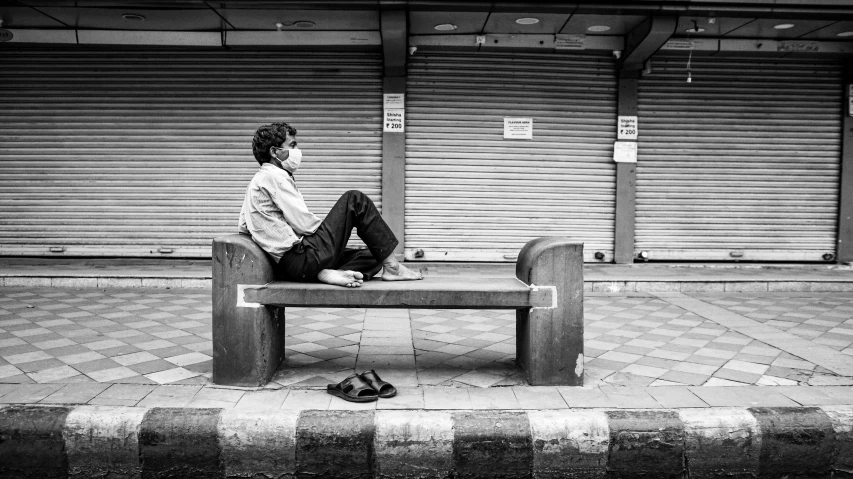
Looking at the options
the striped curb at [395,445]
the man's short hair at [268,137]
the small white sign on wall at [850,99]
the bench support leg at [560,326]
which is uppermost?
the small white sign on wall at [850,99]

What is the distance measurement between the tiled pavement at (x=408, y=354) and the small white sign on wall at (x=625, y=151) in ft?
11.8

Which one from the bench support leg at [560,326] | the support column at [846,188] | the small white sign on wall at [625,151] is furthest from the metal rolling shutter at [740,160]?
the bench support leg at [560,326]

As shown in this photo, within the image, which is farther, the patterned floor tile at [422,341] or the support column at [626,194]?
the support column at [626,194]

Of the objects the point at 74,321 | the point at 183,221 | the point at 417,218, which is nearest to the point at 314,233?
the point at 74,321

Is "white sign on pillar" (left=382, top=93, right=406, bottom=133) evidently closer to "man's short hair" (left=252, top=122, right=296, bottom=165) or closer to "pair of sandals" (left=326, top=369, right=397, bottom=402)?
"man's short hair" (left=252, top=122, right=296, bottom=165)

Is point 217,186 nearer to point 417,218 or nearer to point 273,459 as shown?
point 417,218

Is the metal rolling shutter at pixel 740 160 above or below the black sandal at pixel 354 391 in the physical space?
above

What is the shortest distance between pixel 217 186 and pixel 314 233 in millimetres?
6447

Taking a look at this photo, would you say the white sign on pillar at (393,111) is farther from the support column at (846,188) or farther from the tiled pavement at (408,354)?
the support column at (846,188)

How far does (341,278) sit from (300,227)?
0.43m

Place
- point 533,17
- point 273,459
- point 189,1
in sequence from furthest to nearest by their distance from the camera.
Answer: point 533,17
point 189,1
point 273,459

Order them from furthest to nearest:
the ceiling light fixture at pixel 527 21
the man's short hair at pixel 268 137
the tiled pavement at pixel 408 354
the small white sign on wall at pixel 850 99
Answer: the small white sign on wall at pixel 850 99 → the ceiling light fixture at pixel 527 21 → the man's short hair at pixel 268 137 → the tiled pavement at pixel 408 354

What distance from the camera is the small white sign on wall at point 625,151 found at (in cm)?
936

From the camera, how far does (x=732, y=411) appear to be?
2957mm
